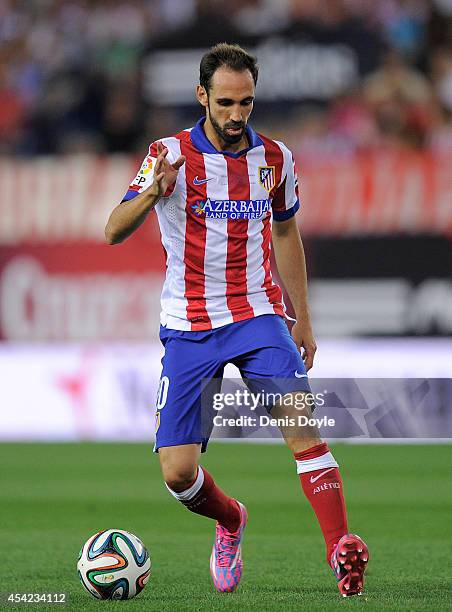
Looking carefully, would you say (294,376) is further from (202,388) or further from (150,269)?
(150,269)

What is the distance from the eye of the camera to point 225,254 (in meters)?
4.94

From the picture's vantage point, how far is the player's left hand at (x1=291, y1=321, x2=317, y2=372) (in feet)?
17.0

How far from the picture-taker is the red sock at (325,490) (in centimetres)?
462

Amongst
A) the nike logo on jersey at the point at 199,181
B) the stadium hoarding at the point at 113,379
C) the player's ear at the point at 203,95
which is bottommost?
the stadium hoarding at the point at 113,379

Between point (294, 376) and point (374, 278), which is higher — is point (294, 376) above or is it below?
above

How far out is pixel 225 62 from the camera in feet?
15.7

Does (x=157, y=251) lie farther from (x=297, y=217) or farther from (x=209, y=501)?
(x=209, y=501)

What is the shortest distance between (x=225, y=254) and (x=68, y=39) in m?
10.6

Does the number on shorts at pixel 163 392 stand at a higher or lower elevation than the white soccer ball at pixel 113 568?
higher

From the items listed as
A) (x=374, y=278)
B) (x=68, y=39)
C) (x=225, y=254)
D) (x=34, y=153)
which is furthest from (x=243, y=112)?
(x=68, y=39)

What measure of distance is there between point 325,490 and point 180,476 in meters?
0.59

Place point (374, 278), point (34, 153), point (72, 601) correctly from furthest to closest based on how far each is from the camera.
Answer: point (34, 153) → point (374, 278) → point (72, 601)
